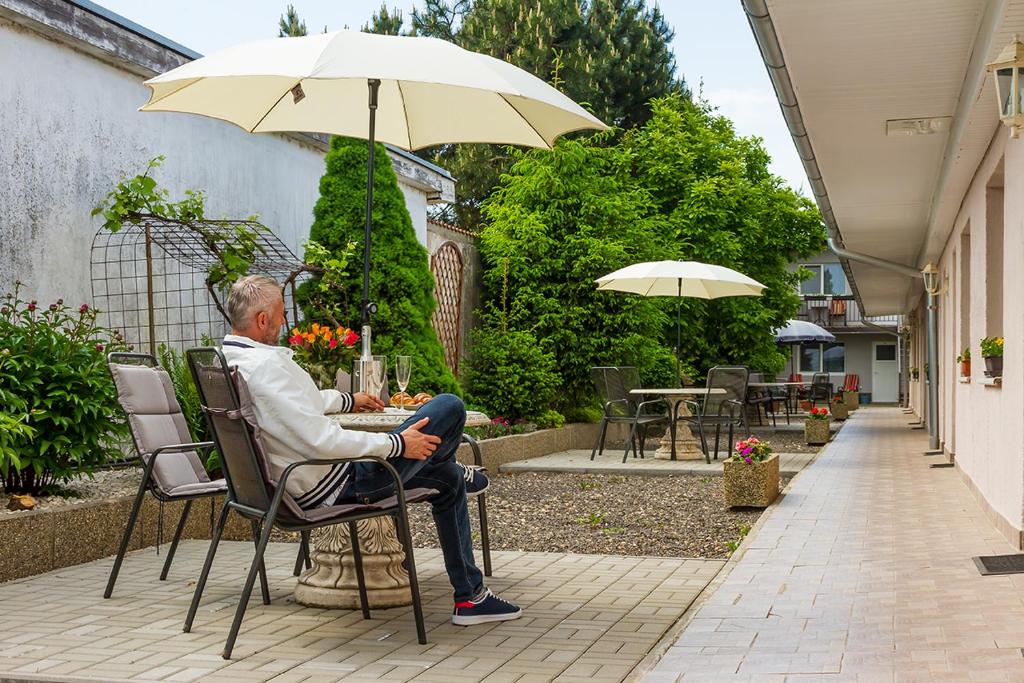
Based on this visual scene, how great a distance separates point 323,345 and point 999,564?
329 cm

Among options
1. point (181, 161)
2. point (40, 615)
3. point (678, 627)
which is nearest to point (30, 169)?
point (181, 161)

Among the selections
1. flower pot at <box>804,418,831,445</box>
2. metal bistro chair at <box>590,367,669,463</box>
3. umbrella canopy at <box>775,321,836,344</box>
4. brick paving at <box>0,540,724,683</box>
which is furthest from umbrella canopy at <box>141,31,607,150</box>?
umbrella canopy at <box>775,321,836,344</box>

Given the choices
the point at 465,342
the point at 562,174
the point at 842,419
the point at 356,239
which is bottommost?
the point at 842,419

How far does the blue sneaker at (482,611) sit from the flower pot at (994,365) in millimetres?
3864

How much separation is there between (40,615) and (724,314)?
52.1 ft

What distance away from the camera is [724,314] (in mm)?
19172

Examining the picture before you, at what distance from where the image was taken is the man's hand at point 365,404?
176 inches

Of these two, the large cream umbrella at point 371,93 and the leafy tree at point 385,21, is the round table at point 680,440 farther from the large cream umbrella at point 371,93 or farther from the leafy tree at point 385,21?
the leafy tree at point 385,21

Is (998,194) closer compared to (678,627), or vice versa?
(678,627)


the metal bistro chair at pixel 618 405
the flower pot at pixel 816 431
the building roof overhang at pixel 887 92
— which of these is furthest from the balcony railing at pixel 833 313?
the building roof overhang at pixel 887 92

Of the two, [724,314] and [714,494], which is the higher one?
[724,314]

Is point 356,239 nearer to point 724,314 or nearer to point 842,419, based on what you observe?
point 724,314

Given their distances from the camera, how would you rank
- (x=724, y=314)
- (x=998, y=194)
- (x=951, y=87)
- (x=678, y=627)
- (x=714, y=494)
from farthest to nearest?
(x=724, y=314) < (x=714, y=494) < (x=998, y=194) < (x=951, y=87) < (x=678, y=627)

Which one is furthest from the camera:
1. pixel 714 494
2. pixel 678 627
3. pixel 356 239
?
pixel 356 239
